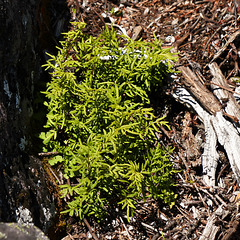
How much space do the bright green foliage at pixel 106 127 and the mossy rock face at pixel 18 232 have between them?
2.33ft

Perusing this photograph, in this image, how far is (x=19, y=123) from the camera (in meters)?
3.33

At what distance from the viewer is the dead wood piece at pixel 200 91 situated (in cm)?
363

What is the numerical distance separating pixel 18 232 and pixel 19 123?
4.53 feet

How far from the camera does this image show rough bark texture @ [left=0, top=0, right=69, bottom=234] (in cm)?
288

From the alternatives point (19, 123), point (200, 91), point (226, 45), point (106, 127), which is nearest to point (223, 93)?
point (200, 91)

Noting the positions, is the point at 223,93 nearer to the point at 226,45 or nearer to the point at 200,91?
the point at 200,91

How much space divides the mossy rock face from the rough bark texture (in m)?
0.36

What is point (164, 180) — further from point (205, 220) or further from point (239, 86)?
point (239, 86)

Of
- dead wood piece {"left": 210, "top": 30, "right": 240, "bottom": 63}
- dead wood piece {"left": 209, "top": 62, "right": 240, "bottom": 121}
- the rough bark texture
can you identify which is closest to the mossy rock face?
the rough bark texture

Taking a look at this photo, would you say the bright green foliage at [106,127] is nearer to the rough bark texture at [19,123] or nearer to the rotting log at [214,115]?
the rough bark texture at [19,123]

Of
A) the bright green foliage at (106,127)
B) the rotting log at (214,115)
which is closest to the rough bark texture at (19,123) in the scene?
the bright green foliage at (106,127)

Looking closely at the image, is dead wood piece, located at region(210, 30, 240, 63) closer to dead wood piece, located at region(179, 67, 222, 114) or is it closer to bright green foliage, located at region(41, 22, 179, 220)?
dead wood piece, located at region(179, 67, 222, 114)

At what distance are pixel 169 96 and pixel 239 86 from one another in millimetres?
847

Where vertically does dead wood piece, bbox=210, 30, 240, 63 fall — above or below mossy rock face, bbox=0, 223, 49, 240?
above
